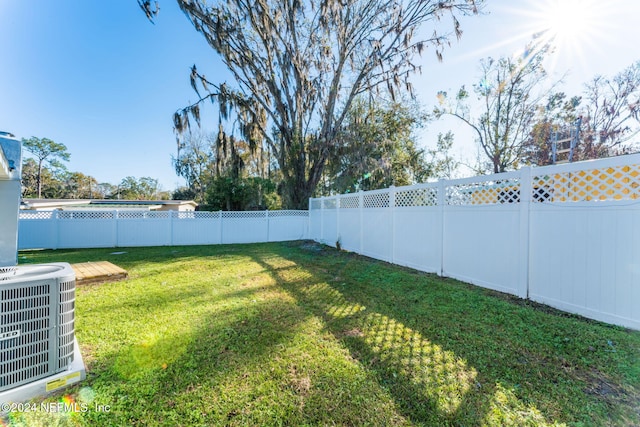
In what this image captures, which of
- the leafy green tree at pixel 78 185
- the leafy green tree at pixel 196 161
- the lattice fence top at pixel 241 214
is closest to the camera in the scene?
the lattice fence top at pixel 241 214

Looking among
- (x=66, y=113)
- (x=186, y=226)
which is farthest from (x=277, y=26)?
(x=66, y=113)

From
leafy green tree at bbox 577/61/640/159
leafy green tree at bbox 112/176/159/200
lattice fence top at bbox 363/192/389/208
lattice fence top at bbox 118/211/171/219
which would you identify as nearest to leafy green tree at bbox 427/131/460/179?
leafy green tree at bbox 577/61/640/159

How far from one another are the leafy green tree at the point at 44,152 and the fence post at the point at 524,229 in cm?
4215

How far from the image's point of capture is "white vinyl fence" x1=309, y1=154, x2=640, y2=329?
266 cm

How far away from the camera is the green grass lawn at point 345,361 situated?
5.19ft

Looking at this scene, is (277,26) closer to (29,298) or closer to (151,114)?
(151,114)

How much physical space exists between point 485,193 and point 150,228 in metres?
10.4

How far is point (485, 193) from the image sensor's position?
13.6ft

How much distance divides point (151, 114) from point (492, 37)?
16.5m

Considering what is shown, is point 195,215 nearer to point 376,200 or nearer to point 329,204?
point 329,204

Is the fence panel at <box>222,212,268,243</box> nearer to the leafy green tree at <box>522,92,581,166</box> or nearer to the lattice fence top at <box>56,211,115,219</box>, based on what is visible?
the lattice fence top at <box>56,211,115,219</box>

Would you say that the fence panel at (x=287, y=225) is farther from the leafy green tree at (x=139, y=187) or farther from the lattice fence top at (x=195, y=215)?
the leafy green tree at (x=139, y=187)

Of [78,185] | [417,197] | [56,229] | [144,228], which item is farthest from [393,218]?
[78,185]

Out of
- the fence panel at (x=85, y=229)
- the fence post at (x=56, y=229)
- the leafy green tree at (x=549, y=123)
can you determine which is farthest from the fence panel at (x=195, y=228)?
the leafy green tree at (x=549, y=123)
